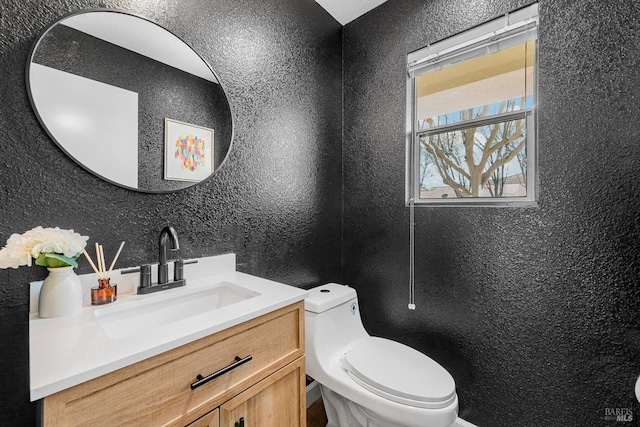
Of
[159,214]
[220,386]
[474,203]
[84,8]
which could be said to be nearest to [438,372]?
[474,203]

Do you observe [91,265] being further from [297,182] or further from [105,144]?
[297,182]

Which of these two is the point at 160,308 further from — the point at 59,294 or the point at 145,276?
the point at 59,294

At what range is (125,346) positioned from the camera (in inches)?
25.3

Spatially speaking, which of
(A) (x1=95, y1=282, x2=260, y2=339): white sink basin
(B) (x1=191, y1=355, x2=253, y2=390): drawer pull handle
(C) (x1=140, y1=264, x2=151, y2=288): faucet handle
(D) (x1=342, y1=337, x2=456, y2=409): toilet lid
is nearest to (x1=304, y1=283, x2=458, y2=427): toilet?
(D) (x1=342, y1=337, x2=456, y2=409): toilet lid

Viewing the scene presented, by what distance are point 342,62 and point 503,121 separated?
45.6 inches

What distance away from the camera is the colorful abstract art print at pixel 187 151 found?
46.4 inches

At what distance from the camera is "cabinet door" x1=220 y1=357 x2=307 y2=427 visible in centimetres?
83

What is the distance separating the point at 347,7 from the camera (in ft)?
6.07

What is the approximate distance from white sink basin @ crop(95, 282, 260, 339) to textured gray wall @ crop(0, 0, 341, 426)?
0.19 m

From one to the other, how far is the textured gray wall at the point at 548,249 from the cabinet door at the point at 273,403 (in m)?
0.89

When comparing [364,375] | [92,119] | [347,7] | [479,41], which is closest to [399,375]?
[364,375]

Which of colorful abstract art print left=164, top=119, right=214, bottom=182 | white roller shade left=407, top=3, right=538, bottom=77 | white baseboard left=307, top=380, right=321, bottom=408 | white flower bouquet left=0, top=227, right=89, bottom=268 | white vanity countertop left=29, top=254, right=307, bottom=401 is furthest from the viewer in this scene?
white baseboard left=307, top=380, right=321, bottom=408

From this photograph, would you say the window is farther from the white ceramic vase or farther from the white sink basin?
the white ceramic vase

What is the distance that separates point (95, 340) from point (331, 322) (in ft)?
3.36
